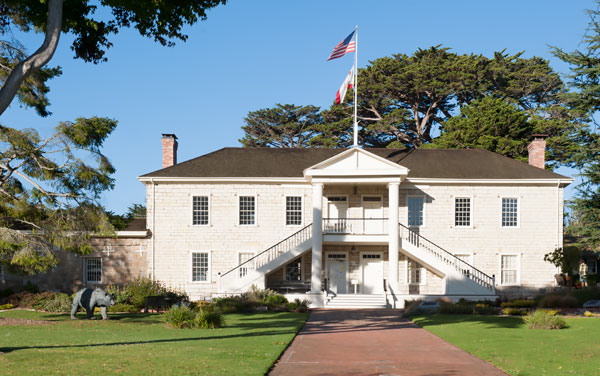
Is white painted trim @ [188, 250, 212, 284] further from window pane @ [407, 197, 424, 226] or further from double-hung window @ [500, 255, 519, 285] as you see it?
double-hung window @ [500, 255, 519, 285]

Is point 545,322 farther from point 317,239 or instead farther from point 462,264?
point 317,239

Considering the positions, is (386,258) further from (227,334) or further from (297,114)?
(297,114)

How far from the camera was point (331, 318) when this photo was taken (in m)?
23.7

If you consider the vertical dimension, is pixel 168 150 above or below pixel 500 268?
above

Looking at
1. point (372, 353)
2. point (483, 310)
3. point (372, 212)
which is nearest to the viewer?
point (372, 353)

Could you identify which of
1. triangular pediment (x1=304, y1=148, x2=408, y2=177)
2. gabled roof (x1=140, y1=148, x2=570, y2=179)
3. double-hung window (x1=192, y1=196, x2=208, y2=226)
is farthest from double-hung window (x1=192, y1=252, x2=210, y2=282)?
triangular pediment (x1=304, y1=148, x2=408, y2=177)

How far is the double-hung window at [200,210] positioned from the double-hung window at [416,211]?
1093 centimetres

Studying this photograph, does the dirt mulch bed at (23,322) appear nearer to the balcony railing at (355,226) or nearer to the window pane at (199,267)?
the window pane at (199,267)

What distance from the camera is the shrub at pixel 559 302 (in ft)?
90.5

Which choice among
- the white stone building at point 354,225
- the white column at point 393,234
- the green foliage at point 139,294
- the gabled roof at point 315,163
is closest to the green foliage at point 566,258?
the white stone building at point 354,225

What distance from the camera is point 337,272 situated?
3281cm

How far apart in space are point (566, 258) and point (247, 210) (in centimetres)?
1679

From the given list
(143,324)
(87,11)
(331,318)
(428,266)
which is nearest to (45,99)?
(87,11)

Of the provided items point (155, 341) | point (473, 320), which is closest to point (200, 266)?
point (473, 320)
